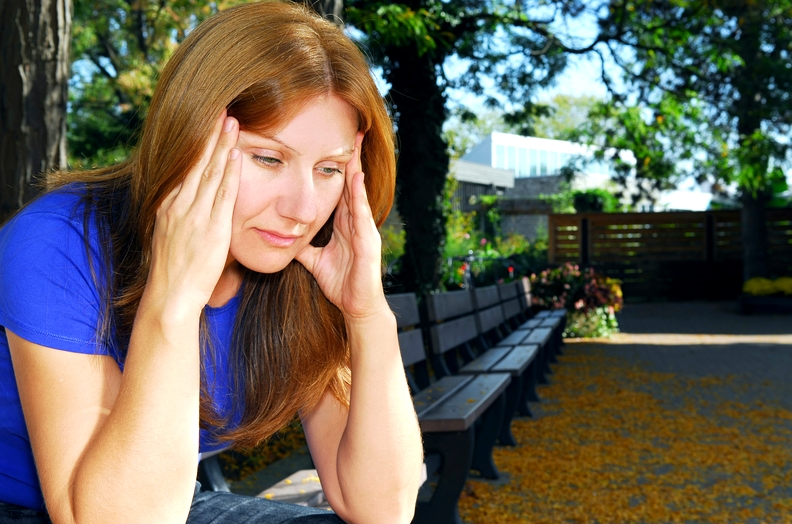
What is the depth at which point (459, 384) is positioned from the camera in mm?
4137

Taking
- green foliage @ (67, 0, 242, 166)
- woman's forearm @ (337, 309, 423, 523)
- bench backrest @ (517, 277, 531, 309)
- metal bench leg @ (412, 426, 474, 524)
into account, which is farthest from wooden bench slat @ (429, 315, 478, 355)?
green foliage @ (67, 0, 242, 166)

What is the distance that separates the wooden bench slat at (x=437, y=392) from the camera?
3483 millimetres

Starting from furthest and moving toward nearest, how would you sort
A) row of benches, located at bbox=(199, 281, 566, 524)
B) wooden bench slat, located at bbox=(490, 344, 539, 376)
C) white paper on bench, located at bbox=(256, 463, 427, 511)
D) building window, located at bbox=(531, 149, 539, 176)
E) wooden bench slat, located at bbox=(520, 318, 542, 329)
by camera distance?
building window, located at bbox=(531, 149, 539, 176) → wooden bench slat, located at bbox=(520, 318, 542, 329) → wooden bench slat, located at bbox=(490, 344, 539, 376) → row of benches, located at bbox=(199, 281, 566, 524) → white paper on bench, located at bbox=(256, 463, 427, 511)

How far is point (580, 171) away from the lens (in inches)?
586

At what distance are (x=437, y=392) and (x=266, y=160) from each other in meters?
2.52

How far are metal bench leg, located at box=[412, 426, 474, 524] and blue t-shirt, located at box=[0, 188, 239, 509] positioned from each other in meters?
1.87

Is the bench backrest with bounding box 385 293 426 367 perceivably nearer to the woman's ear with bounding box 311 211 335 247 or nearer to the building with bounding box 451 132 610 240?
the woman's ear with bounding box 311 211 335 247

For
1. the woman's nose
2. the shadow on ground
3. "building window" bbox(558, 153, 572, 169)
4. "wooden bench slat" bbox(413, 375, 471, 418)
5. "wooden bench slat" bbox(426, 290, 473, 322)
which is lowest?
the shadow on ground

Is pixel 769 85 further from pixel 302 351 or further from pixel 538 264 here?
pixel 302 351

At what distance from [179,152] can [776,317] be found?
15.2 metres

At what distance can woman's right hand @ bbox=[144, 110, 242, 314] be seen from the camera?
4.62 feet

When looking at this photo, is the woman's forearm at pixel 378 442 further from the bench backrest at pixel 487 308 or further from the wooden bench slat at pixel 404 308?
the bench backrest at pixel 487 308

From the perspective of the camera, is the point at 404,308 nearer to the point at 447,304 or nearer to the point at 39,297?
the point at 447,304

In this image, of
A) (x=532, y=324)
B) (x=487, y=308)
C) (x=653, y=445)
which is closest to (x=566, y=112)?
(x=532, y=324)
